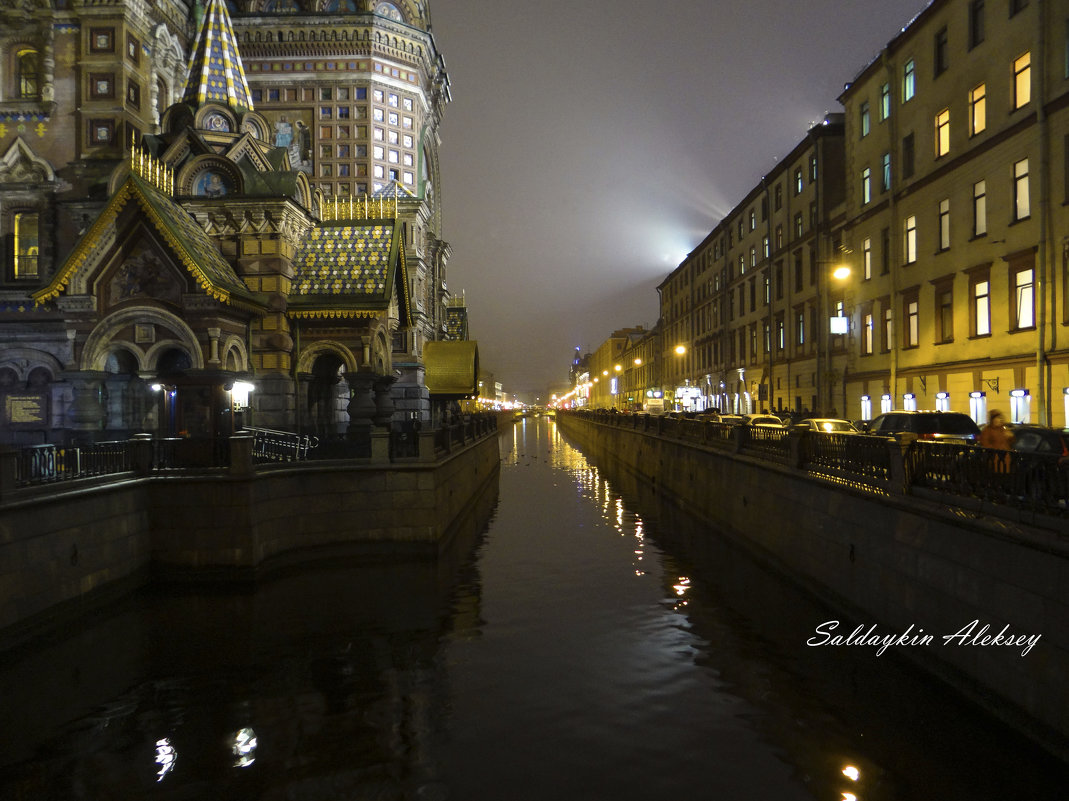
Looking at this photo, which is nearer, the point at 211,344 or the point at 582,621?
the point at 582,621

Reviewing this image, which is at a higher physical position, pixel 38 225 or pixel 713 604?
pixel 38 225

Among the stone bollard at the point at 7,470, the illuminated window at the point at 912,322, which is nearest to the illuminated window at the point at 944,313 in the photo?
the illuminated window at the point at 912,322

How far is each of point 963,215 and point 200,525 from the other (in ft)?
95.3

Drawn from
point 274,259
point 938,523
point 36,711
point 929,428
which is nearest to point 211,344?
point 274,259

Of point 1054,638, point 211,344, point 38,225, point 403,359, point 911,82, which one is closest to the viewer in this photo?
point 1054,638

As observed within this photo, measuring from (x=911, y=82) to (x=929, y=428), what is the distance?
21.7m

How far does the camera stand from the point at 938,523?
430 inches

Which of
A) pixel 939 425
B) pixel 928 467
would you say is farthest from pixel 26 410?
pixel 939 425

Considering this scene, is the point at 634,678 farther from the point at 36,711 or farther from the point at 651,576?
the point at 36,711

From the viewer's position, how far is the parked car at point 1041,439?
14828 mm

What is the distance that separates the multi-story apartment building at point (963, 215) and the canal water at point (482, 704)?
1570 cm

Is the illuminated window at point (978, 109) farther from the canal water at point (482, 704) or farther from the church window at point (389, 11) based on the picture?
the church window at point (389, 11)
